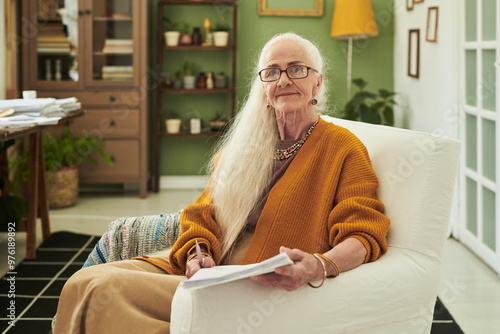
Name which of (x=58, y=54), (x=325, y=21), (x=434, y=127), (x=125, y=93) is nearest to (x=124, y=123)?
(x=125, y=93)

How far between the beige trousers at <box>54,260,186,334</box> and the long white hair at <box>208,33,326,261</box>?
0.94 feet

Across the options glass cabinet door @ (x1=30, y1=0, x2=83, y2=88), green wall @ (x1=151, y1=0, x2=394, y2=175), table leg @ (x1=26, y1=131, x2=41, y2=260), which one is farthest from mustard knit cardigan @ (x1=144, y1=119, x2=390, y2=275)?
green wall @ (x1=151, y1=0, x2=394, y2=175)

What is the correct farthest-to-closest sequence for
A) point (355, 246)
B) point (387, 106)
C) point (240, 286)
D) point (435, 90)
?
1. point (387, 106)
2. point (435, 90)
3. point (355, 246)
4. point (240, 286)

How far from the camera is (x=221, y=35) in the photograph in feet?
16.9

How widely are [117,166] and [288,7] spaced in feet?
6.51

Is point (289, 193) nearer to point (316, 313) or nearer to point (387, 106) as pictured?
point (316, 313)

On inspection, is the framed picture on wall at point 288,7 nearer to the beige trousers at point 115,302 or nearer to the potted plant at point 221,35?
the potted plant at point 221,35

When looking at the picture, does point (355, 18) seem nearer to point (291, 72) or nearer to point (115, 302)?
point (291, 72)

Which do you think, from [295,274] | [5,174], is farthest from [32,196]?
[295,274]

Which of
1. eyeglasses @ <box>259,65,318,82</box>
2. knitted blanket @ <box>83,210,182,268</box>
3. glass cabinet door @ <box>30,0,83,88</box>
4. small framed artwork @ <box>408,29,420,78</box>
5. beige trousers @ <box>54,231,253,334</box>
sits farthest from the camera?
glass cabinet door @ <box>30,0,83,88</box>

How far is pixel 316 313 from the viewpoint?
131 cm

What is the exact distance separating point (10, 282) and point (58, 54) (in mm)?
2448

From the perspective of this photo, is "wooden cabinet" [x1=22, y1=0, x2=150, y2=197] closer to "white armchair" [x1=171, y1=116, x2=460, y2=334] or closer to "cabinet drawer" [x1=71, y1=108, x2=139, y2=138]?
"cabinet drawer" [x1=71, y1=108, x2=139, y2=138]

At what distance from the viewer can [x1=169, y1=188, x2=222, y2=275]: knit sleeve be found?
5.33 ft
